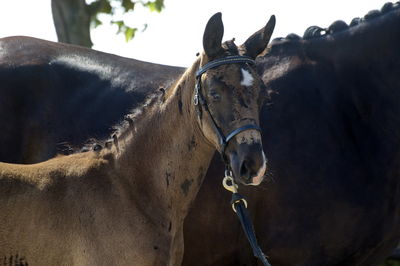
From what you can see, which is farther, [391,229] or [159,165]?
[391,229]

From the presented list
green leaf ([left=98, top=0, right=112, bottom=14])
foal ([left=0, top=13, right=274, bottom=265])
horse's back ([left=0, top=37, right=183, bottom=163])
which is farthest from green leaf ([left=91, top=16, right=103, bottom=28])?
foal ([left=0, top=13, right=274, bottom=265])

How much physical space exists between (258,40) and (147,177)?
108 cm

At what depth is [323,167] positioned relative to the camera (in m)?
5.58

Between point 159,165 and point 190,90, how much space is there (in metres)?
0.51

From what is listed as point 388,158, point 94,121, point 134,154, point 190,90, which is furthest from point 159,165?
point 388,158

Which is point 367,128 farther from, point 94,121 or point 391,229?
point 94,121

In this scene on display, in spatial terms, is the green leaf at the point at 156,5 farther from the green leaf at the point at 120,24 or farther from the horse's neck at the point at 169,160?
the horse's neck at the point at 169,160

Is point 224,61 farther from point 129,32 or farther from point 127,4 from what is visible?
point 129,32

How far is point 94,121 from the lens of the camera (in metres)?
6.04

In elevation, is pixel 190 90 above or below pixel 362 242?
above

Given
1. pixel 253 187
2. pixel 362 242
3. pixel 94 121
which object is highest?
pixel 94 121

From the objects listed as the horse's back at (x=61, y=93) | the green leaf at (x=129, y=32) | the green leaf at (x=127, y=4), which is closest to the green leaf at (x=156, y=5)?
the green leaf at (x=127, y=4)

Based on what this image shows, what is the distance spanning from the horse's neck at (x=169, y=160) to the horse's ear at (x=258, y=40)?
0.43 metres

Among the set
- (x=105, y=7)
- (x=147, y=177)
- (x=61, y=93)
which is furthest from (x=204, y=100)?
(x=105, y=7)
